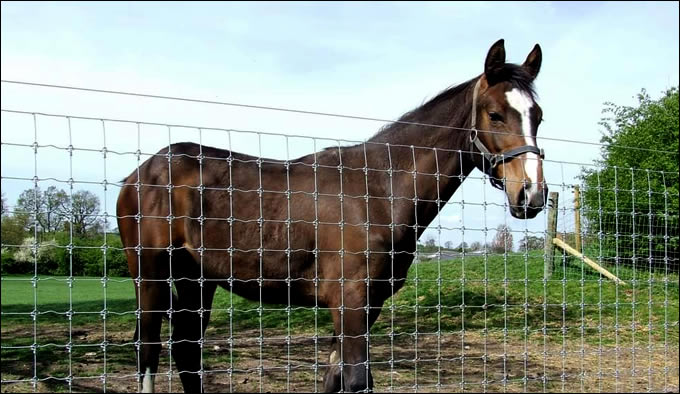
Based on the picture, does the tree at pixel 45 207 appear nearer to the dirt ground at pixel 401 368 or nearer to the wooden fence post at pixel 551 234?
the dirt ground at pixel 401 368

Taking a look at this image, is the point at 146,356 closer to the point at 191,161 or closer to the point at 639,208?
the point at 191,161

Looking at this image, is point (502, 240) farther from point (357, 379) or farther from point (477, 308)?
point (477, 308)

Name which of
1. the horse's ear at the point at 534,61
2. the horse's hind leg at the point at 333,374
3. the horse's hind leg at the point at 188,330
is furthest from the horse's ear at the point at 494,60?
the horse's hind leg at the point at 188,330

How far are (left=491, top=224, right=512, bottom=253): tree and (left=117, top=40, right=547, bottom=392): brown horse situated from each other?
246 millimetres

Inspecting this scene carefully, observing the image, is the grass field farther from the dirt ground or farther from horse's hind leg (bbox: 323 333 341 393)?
horse's hind leg (bbox: 323 333 341 393)

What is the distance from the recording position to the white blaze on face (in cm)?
354

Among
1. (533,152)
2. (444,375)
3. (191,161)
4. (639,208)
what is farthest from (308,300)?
(639,208)

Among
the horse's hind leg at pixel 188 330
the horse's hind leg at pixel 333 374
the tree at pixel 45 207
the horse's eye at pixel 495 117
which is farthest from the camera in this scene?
the horse's hind leg at pixel 188 330

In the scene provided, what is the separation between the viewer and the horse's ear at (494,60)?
3.96 meters

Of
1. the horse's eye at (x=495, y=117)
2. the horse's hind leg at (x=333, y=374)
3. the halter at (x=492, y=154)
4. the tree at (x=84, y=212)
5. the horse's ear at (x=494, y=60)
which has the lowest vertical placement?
the horse's hind leg at (x=333, y=374)

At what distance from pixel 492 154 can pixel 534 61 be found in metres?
1.00

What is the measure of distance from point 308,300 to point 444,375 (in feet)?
10.6

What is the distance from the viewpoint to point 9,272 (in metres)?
3.75

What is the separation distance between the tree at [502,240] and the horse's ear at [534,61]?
1180mm
